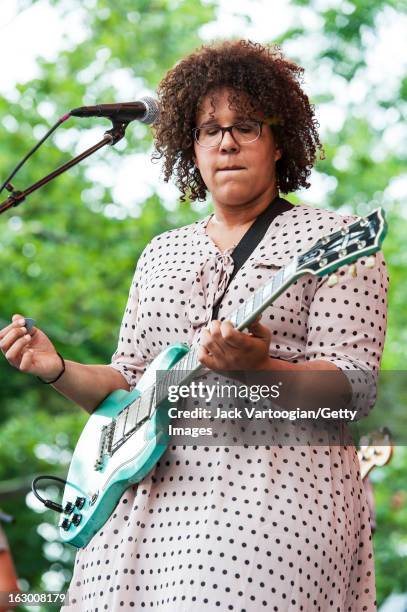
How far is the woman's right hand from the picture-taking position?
271 centimetres

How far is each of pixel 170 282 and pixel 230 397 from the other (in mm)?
377

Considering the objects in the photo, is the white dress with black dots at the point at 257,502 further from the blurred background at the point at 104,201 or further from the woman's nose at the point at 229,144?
the blurred background at the point at 104,201

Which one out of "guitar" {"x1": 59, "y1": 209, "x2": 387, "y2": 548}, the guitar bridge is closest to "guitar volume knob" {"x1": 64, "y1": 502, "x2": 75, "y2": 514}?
"guitar" {"x1": 59, "y1": 209, "x2": 387, "y2": 548}

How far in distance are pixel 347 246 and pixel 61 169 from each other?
2.93 ft

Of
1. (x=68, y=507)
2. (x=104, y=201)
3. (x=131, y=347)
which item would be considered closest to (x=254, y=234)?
(x=131, y=347)

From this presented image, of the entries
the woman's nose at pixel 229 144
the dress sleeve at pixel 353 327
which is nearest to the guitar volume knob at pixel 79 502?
the dress sleeve at pixel 353 327

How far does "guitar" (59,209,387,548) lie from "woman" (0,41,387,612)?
0.14 ft

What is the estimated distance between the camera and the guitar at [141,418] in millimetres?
2162

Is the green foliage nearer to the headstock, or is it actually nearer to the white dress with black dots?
the white dress with black dots

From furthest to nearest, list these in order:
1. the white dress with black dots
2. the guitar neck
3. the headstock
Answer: the white dress with black dots < the guitar neck < the headstock

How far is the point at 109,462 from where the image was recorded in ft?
8.82

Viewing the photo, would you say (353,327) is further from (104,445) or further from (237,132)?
(104,445)

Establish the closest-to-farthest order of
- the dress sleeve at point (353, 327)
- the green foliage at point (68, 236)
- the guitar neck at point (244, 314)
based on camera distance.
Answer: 1. the guitar neck at point (244, 314)
2. the dress sleeve at point (353, 327)
3. the green foliage at point (68, 236)

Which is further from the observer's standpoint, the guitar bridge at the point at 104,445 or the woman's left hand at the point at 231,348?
the guitar bridge at the point at 104,445
